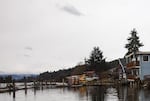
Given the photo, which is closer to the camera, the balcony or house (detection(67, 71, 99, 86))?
the balcony

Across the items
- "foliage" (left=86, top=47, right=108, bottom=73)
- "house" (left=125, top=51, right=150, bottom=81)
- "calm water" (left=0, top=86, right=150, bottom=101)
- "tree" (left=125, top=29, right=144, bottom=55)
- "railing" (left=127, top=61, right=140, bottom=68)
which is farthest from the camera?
"foliage" (left=86, top=47, right=108, bottom=73)

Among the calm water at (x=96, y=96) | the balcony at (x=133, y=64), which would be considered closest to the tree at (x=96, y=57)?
the balcony at (x=133, y=64)

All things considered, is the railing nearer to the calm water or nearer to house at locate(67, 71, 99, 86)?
the calm water

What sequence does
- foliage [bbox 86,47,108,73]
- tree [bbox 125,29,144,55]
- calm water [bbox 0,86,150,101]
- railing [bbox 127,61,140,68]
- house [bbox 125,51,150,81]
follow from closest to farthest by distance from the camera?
calm water [bbox 0,86,150,101] < house [bbox 125,51,150,81] < railing [bbox 127,61,140,68] < tree [bbox 125,29,144,55] < foliage [bbox 86,47,108,73]

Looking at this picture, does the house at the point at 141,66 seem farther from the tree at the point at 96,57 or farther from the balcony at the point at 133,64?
the tree at the point at 96,57

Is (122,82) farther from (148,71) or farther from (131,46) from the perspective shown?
(131,46)

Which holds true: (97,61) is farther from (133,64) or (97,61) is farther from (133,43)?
(133,64)

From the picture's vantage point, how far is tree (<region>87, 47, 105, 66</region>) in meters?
106

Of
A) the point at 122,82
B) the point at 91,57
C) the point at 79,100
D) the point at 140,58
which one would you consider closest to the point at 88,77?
the point at 91,57

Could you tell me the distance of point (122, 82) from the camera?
7525cm

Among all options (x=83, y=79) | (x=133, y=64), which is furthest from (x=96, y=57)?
(x=133, y=64)

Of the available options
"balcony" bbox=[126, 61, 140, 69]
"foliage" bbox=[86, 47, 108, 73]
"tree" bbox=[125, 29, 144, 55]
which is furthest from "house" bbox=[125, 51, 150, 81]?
"foliage" bbox=[86, 47, 108, 73]

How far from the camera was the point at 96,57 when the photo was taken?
349 feet

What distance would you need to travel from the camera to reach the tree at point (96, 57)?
10588cm
